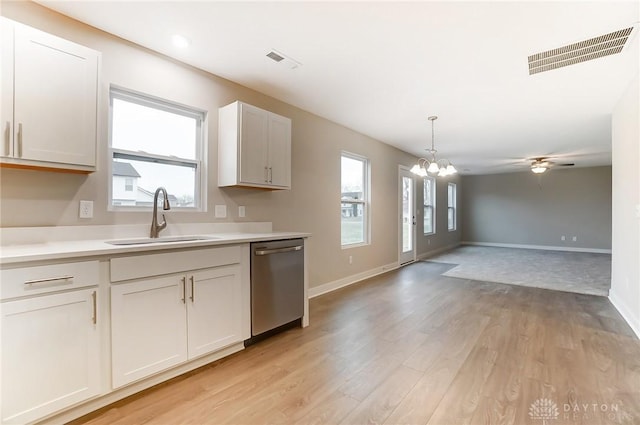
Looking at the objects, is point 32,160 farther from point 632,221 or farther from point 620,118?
point 620,118

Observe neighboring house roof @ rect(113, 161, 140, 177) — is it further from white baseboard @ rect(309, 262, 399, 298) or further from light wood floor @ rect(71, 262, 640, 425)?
white baseboard @ rect(309, 262, 399, 298)

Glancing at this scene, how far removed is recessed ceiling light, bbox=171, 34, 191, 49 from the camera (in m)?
2.35

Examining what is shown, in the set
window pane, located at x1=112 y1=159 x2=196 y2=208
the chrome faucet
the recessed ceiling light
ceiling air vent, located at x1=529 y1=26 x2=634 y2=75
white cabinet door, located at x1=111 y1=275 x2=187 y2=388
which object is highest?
the recessed ceiling light

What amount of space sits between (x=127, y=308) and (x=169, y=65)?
2032mm

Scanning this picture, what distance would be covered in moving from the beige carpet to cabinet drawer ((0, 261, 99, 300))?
5.24m

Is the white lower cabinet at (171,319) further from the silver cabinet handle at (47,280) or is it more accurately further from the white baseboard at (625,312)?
the white baseboard at (625,312)

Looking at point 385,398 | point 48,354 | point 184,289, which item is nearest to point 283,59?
point 184,289

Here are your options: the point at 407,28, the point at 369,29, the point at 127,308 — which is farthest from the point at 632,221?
the point at 127,308

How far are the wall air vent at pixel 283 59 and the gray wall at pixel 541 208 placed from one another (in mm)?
9613

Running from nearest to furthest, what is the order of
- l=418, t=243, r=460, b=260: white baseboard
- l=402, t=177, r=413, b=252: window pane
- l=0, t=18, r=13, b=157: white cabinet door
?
l=0, t=18, r=13, b=157: white cabinet door
l=402, t=177, r=413, b=252: window pane
l=418, t=243, r=460, b=260: white baseboard

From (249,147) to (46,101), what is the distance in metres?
1.46

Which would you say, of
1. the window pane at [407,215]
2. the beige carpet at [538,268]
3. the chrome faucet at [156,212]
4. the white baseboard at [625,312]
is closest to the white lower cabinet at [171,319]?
the chrome faucet at [156,212]

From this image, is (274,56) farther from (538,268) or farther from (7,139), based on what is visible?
(538,268)

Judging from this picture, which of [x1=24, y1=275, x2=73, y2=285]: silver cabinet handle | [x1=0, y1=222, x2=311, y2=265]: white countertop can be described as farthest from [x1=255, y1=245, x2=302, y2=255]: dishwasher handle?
[x1=24, y1=275, x2=73, y2=285]: silver cabinet handle
